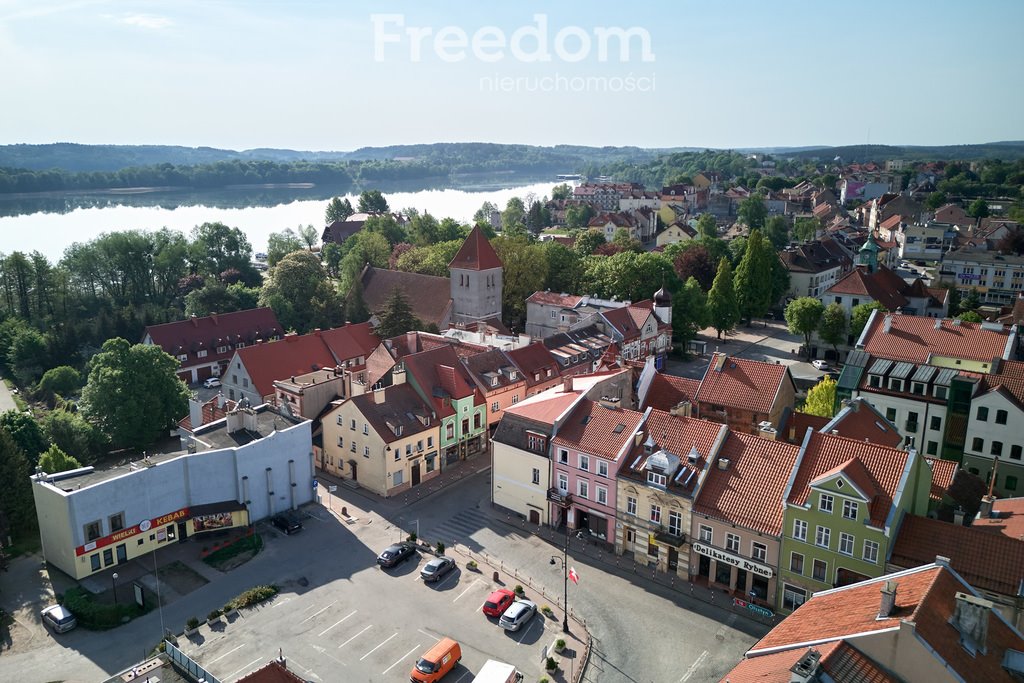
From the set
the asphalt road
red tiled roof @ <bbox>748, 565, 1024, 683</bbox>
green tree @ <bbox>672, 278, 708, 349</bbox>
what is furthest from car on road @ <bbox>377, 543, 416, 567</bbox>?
green tree @ <bbox>672, 278, 708, 349</bbox>

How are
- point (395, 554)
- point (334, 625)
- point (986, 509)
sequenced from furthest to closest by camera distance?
point (395, 554)
point (986, 509)
point (334, 625)

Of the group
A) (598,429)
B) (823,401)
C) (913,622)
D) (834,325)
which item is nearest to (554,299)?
(834,325)

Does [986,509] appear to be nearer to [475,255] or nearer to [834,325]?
[834,325]

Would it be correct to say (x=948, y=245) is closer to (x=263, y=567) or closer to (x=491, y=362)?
(x=491, y=362)

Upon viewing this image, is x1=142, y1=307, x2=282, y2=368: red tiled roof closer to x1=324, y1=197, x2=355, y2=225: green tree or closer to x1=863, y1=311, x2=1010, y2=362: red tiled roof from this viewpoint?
x1=863, y1=311, x2=1010, y2=362: red tiled roof

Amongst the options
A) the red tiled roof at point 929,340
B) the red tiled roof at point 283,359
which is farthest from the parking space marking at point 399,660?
the red tiled roof at point 929,340

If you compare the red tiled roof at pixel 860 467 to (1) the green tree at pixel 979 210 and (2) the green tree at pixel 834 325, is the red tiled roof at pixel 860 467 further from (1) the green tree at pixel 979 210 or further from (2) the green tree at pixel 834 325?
(1) the green tree at pixel 979 210

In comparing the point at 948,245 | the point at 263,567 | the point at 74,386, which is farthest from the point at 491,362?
the point at 948,245
